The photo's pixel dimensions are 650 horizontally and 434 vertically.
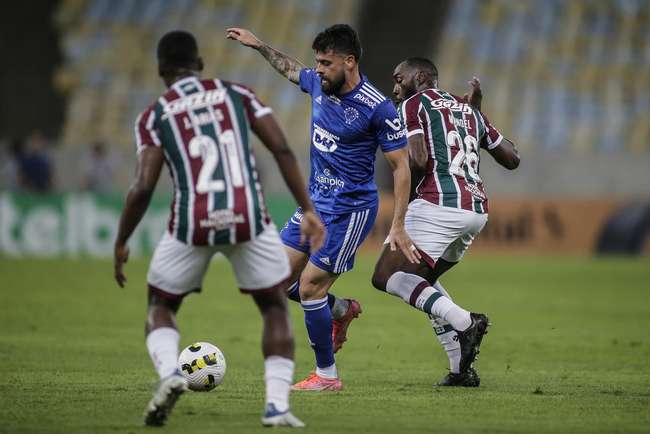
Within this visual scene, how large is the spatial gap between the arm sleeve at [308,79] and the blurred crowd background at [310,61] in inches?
665

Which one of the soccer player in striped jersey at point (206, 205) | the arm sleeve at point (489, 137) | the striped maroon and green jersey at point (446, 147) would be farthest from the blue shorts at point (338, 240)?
the soccer player in striped jersey at point (206, 205)

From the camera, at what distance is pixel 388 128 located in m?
8.19

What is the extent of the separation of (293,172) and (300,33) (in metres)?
25.2

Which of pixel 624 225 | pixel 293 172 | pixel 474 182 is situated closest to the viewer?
pixel 293 172

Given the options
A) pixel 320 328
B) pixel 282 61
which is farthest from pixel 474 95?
pixel 320 328

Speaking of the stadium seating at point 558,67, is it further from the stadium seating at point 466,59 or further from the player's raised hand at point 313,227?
the player's raised hand at point 313,227

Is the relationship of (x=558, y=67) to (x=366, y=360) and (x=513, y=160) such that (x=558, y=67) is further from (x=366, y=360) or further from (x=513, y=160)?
(x=513, y=160)

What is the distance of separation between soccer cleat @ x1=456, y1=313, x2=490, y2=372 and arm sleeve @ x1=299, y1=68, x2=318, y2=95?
2.07m

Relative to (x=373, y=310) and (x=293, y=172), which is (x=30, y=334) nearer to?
(x=373, y=310)

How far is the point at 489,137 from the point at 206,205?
11.0 feet

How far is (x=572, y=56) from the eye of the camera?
3103cm

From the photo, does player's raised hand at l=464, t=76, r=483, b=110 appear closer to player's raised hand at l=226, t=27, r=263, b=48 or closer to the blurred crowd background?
player's raised hand at l=226, t=27, r=263, b=48

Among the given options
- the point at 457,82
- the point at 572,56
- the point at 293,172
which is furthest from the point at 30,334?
the point at 572,56

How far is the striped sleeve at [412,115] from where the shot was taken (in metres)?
8.65
